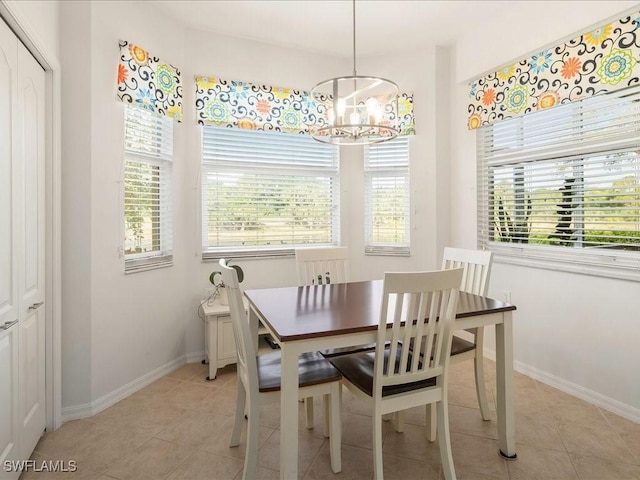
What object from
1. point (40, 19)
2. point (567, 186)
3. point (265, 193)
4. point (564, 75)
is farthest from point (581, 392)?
point (40, 19)

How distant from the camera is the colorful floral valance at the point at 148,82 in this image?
2.50m

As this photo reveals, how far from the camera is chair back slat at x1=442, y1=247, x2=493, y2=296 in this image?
2.32 m

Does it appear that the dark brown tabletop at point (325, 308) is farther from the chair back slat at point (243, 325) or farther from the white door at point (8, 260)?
the white door at point (8, 260)

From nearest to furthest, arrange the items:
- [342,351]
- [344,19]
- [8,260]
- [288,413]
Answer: [288,413]
[8,260]
[342,351]
[344,19]

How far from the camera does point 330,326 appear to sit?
160 centimetres

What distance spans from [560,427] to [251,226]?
2.73 m

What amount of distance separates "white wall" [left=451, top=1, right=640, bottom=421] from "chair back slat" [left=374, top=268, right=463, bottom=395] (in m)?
1.43

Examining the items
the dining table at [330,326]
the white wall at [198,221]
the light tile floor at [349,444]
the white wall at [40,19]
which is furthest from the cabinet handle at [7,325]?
the white wall at [40,19]

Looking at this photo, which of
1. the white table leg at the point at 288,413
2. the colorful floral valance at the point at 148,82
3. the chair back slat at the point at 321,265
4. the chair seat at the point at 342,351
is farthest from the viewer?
the chair back slat at the point at 321,265

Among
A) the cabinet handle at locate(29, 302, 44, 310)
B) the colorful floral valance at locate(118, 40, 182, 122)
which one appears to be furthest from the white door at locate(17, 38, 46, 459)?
the colorful floral valance at locate(118, 40, 182, 122)

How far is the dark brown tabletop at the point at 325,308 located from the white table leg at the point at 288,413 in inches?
3.5

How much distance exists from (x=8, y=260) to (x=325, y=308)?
4.76 ft

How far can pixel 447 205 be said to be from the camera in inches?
139

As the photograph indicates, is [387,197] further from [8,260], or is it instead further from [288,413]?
[8,260]
